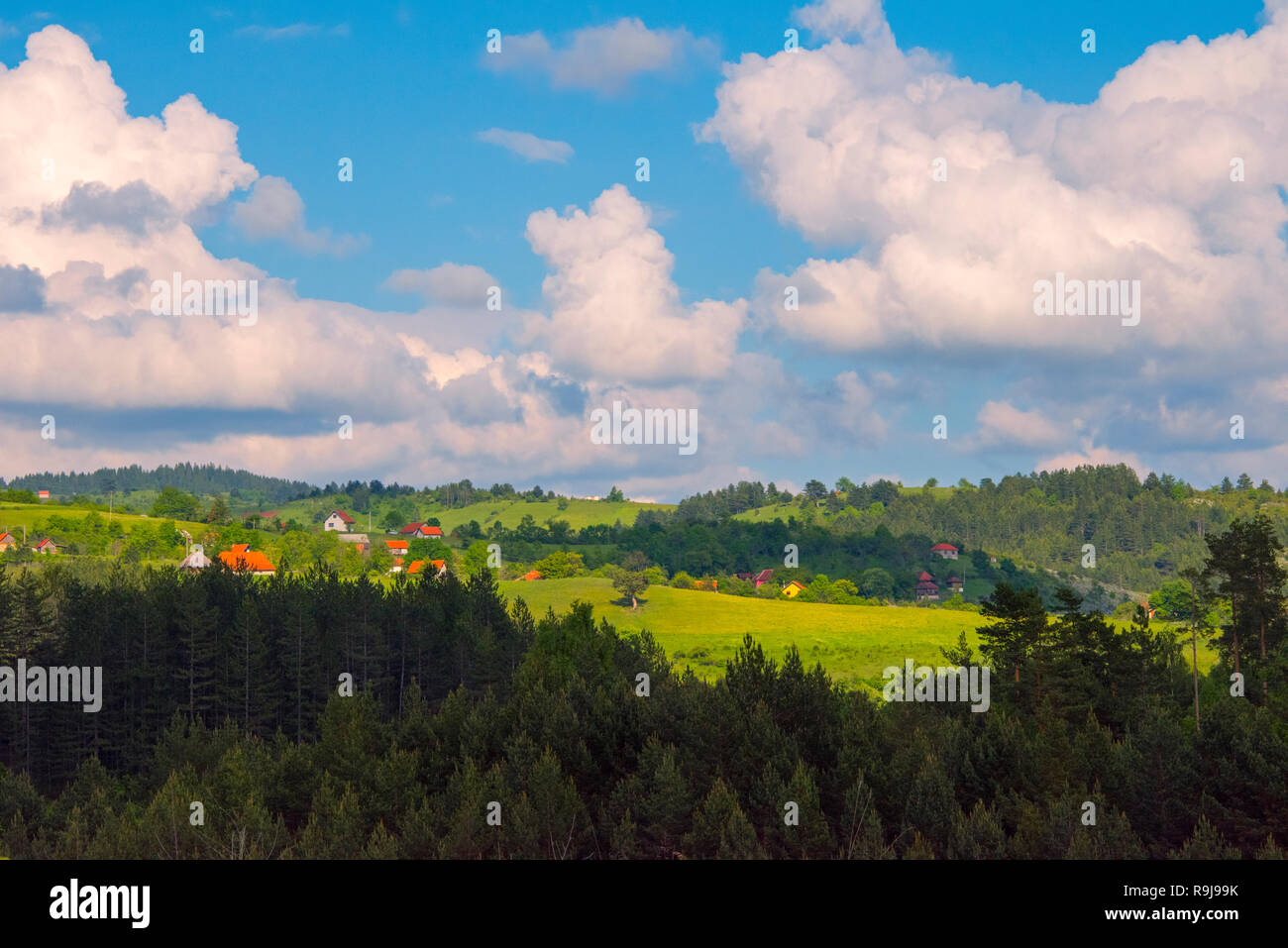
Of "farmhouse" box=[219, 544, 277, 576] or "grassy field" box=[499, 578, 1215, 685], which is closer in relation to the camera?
"grassy field" box=[499, 578, 1215, 685]

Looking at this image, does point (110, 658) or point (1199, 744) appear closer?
point (1199, 744)

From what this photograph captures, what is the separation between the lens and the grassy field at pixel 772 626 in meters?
136

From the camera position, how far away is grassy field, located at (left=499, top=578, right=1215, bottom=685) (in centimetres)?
13575

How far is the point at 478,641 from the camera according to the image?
97250 mm

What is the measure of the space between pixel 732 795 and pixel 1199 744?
21.7 metres

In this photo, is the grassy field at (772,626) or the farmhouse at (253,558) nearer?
the grassy field at (772,626)

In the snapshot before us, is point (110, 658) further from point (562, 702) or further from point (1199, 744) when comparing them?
point (1199, 744)

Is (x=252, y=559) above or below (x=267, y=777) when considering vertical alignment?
above

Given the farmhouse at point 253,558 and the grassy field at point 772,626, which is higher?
the farmhouse at point 253,558

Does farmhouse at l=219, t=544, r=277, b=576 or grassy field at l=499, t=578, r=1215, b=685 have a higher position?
farmhouse at l=219, t=544, r=277, b=576

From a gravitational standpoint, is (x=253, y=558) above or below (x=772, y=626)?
above

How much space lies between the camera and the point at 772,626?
163 m

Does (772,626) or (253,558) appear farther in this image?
(253,558)
